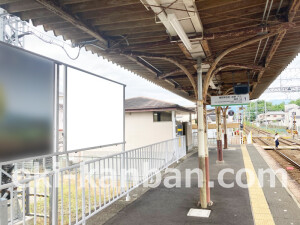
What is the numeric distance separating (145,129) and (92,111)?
6988 millimetres

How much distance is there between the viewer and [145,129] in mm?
11953

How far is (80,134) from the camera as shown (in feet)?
15.0

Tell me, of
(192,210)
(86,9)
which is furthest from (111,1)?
(192,210)

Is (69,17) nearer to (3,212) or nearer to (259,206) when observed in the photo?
(3,212)

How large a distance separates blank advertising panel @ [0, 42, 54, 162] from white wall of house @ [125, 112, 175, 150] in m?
7.82

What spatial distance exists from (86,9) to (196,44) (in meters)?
1.94

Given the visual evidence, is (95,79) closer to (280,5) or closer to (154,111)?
(280,5)

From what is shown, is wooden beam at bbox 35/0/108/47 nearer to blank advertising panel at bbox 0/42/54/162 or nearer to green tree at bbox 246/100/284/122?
blank advertising panel at bbox 0/42/54/162

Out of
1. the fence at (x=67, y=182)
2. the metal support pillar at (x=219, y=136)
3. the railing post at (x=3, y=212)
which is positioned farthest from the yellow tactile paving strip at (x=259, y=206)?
the railing post at (x=3, y=212)

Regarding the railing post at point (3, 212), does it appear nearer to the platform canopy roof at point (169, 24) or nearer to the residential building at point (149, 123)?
the platform canopy roof at point (169, 24)

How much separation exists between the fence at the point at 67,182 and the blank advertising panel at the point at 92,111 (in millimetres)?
498

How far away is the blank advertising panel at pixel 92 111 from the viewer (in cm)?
434

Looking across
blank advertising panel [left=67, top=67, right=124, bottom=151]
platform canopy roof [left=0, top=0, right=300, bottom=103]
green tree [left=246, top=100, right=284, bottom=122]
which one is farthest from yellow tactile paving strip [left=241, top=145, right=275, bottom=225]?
green tree [left=246, top=100, right=284, bottom=122]

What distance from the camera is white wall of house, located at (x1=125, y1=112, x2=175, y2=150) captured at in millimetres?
11539
